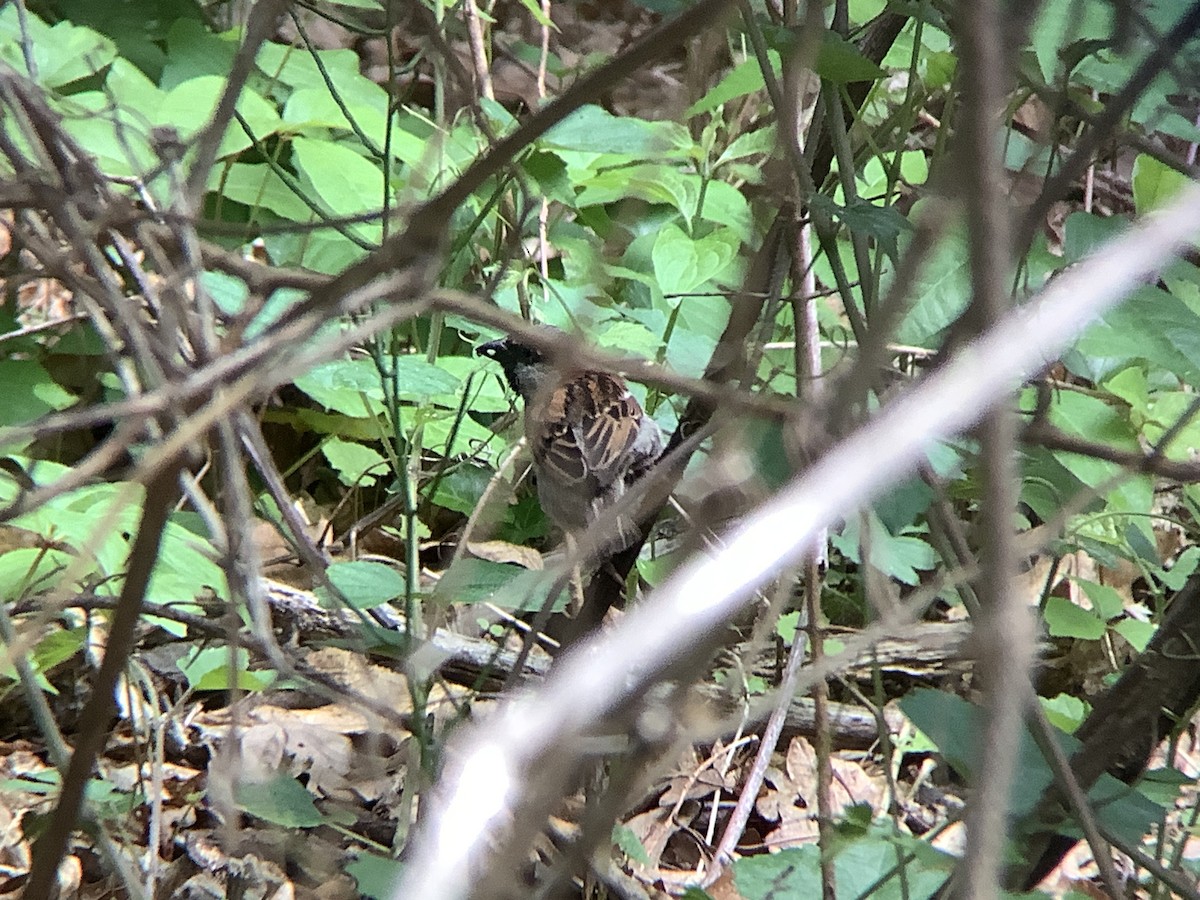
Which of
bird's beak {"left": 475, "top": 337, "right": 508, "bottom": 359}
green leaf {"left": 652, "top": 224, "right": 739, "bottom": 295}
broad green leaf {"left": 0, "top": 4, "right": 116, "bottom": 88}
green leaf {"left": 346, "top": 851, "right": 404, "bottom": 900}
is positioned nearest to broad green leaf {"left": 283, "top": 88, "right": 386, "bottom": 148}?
broad green leaf {"left": 0, "top": 4, "right": 116, "bottom": 88}

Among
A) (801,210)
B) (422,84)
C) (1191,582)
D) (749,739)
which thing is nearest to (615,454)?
(749,739)

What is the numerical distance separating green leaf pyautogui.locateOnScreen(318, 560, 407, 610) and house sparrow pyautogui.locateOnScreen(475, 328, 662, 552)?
1152mm

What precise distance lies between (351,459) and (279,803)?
Result: 215 centimetres

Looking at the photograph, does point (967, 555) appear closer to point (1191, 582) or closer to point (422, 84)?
point (1191, 582)

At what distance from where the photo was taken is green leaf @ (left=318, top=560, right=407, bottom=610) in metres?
2.24

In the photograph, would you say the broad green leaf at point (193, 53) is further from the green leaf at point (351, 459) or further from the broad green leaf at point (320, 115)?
the green leaf at point (351, 459)

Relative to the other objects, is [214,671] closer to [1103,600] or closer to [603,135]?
[603,135]

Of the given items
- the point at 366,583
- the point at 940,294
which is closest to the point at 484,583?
the point at 366,583

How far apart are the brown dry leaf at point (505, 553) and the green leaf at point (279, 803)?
2.67 ft

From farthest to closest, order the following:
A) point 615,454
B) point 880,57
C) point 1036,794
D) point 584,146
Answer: point 615,454, point 584,146, point 880,57, point 1036,794

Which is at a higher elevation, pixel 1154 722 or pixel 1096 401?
pixel 1096 401

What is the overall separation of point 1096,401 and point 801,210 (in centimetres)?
112

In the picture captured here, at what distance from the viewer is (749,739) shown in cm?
347

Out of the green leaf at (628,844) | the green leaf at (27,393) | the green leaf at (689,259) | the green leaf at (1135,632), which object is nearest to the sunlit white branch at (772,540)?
the green leaf at (628,844)
